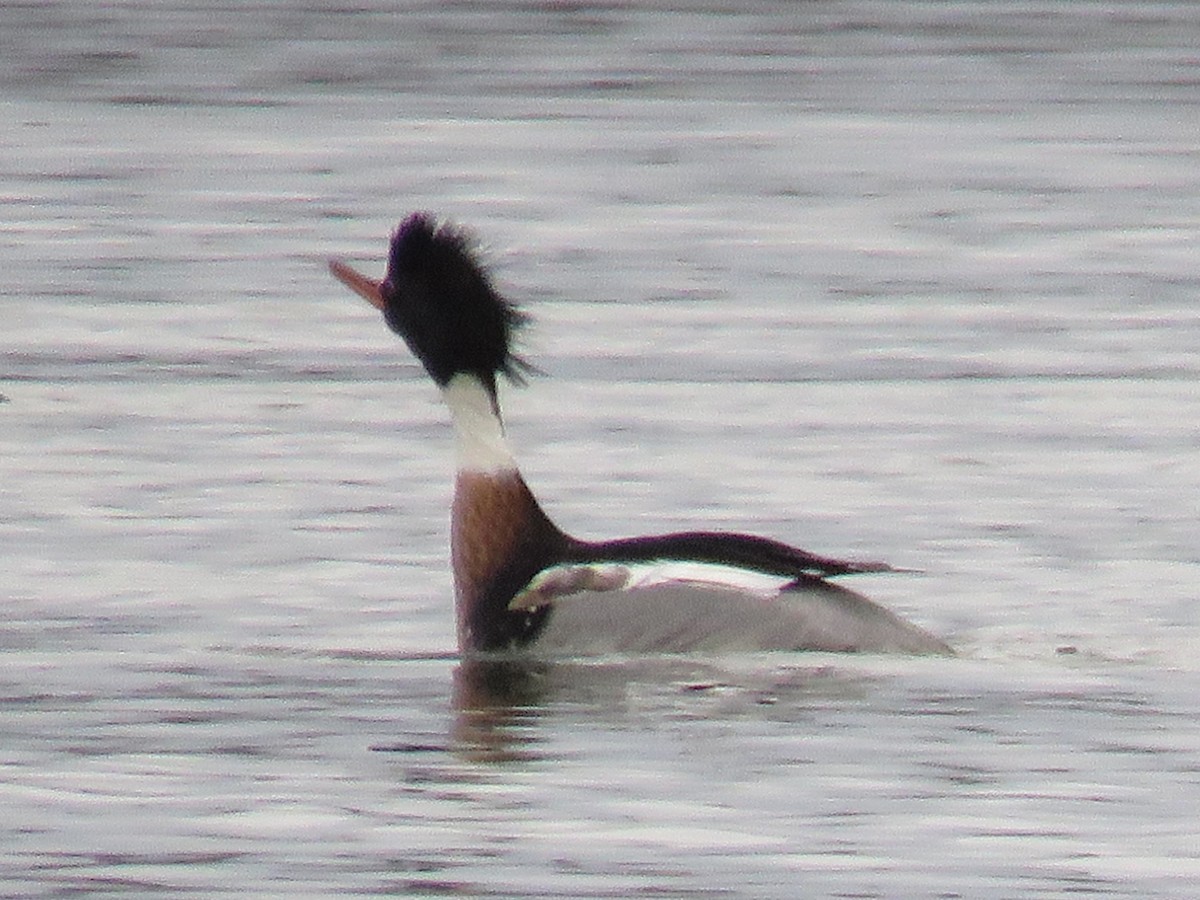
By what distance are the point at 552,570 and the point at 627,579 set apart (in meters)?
0.29

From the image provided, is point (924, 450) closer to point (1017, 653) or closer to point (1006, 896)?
point (1017, 653)

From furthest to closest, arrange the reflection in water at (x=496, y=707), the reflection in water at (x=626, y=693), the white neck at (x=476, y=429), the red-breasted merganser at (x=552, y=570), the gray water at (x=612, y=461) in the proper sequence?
the white neck at (x=476, y=429) < the red-breasted merganser at (x=552, y=570) < the reflection in water at (x=626, y=693) < the reflection in water at (x=496, y=707) < the gray water at (x=612, y=461)

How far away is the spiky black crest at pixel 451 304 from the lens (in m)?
12.5

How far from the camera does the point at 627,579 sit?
12.1m

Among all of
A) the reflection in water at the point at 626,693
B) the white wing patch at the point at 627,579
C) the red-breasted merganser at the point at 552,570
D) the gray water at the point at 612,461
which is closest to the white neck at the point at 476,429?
the red-breasted merganser at the point at 552,570

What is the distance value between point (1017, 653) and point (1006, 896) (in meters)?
3.47

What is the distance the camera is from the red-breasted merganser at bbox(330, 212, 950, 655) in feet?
39.4

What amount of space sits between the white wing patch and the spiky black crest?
2.45 feet

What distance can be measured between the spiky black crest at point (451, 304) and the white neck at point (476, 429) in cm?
5

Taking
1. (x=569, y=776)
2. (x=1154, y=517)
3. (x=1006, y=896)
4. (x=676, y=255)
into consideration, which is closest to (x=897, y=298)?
(x=676, y=255)

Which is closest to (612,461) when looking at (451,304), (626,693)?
(451,304)

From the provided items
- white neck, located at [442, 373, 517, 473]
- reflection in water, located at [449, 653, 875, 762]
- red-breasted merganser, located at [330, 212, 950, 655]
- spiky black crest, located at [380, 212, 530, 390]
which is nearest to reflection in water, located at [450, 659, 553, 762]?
reflection in water, located at [449, 653, 875, 762]

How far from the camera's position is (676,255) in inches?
877

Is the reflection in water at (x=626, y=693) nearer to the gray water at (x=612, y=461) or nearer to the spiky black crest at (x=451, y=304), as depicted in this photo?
the gray water at (x=612, y=461)
